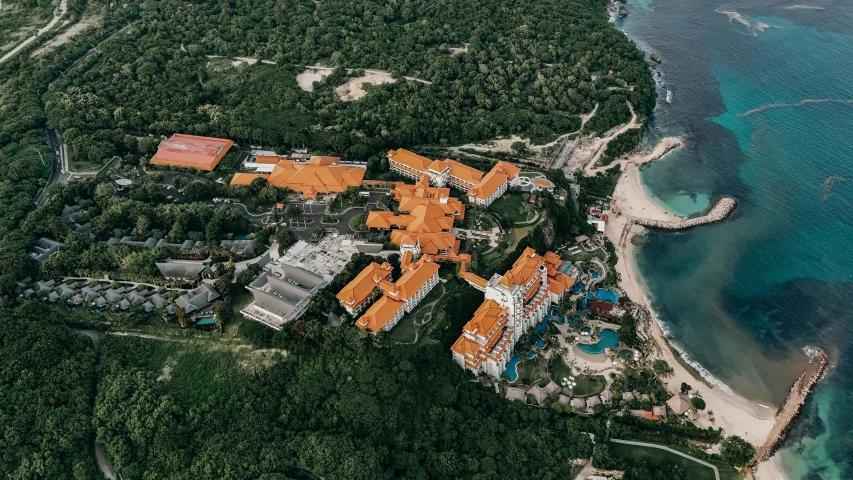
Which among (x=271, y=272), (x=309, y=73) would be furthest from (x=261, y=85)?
(x=271, y=272)

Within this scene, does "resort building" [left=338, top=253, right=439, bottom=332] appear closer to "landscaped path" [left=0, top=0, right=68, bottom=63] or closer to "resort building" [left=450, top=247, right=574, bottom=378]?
"resort building" [left=450, top=247, right=574, bottom=378]

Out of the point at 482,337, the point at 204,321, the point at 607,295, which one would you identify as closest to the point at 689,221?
the point at 607,295

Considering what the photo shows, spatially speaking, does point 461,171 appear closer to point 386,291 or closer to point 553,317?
point 553,317

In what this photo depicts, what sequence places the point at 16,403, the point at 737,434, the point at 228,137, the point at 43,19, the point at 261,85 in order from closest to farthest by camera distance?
the point at 16,403 < the point at 737,434 < the point at 228,137 < the point at 261,85 < the point at 43,19

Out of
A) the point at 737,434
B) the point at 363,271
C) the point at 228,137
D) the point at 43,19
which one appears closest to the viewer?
the point at 737,434

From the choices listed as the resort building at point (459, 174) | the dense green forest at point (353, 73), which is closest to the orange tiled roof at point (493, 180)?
the resort building at point (459, 174)

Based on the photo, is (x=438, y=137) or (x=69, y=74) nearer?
(x=438, y=137)

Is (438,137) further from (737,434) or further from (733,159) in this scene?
(737,434)
